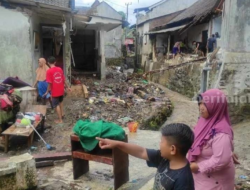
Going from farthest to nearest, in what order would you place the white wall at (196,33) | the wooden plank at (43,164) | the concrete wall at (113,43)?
1. the concrete wall at (113,43)
2. the white wall at (196,33)
3. the wooden plank at (43,164)

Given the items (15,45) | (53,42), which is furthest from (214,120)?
(53,42)

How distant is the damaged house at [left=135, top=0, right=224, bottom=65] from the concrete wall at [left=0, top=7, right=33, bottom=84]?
9520 mm

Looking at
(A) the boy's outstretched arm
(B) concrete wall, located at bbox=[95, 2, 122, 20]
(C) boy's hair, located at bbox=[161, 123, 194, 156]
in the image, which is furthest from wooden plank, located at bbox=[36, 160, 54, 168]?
(B) concrete wall, located at bbox=[95, 2, 122, 20]

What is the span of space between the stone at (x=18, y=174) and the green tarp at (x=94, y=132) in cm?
77

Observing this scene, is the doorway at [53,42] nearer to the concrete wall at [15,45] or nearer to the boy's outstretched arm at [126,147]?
the concrete wall at [15,45]

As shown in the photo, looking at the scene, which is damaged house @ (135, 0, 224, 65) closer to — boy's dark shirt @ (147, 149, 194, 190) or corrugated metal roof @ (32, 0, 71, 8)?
corrugated metal roof @ (32, 0, 71, 8)

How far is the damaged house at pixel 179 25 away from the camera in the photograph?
47.9 ft

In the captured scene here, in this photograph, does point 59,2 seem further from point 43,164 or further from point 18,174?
point 18,174

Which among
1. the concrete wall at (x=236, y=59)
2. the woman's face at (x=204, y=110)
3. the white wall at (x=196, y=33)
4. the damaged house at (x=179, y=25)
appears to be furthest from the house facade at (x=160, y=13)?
the woman's face at (x=204, y=110)

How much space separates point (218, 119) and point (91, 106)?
6.79 m

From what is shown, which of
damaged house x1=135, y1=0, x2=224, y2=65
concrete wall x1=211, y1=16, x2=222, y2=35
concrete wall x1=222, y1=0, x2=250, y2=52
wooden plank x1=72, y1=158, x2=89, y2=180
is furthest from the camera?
damaged house x1=135, y1=0, x2=224, y2=65

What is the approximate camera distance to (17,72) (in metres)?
8.23

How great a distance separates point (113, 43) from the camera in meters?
27.8

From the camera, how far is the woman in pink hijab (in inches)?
86.6
